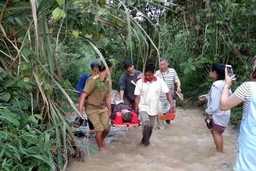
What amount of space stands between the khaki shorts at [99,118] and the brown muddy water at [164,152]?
34cm

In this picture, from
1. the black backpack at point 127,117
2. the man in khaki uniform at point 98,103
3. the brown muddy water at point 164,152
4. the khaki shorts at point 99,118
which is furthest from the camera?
the black backpack at point 127,117

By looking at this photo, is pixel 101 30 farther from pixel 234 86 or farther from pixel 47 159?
pixel 234 86

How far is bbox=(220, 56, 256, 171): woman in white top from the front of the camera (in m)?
2.42

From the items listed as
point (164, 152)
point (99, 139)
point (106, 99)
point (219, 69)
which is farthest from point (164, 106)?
point (219, 69)

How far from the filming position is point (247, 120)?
97.8 inches

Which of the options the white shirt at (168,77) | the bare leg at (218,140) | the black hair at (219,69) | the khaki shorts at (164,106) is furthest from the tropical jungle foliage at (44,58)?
the white shirt at (168,77)

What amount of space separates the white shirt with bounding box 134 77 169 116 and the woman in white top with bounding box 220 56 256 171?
249 centimetres

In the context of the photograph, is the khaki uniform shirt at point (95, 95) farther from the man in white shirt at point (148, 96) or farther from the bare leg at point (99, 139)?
the man in white shirt at point (148, 96)

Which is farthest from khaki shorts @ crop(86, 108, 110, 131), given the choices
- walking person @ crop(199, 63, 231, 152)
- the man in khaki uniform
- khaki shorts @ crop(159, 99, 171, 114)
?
khaki shorts @ crop(159, 99, 171, 114)

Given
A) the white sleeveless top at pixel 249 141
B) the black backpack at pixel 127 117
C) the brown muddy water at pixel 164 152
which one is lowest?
the brown muddy water at pixel 164 152

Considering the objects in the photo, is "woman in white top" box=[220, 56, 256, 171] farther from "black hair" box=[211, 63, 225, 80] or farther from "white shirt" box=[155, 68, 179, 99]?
"white shirt" box=[155, 68, 179, 99]

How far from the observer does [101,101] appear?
15.9ft

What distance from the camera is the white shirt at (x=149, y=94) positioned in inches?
199

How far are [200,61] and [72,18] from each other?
4.81m
